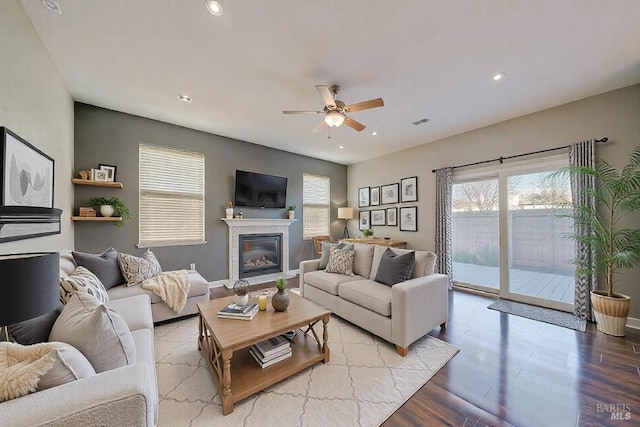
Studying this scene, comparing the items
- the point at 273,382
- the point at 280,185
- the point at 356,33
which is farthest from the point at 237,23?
the point at 280,185

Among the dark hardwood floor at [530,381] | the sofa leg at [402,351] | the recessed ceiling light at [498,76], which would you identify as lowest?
the dark hardwood floor at [530,381]

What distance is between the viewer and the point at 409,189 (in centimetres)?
514

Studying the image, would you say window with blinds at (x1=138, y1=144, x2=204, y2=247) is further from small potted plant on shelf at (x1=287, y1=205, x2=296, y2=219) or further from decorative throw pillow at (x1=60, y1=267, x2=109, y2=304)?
small potted plant on shelf at (x1=287, y1=205, x2=296, y2=219)

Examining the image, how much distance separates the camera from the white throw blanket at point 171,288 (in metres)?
2.78

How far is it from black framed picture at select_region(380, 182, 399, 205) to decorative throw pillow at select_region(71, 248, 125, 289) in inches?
191

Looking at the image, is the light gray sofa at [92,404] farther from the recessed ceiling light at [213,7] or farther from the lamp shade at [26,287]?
the recessed ceiling light at [213,7]

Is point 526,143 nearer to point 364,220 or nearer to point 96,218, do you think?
point 364,220

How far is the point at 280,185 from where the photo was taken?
524cm

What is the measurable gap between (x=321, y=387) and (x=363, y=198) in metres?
4.84

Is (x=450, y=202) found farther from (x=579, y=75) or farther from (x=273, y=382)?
(x=273, y=382)

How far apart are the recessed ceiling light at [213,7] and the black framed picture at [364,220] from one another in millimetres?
4910

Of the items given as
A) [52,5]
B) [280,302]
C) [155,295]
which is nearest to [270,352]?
[280,302]

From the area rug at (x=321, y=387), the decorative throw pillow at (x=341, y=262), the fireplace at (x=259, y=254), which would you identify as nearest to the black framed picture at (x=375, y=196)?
the fireplace at (x=259, y=254)

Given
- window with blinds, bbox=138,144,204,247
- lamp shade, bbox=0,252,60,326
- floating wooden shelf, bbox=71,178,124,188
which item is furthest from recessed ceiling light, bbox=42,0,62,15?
window with blinds, bbox=138,144,204,247
